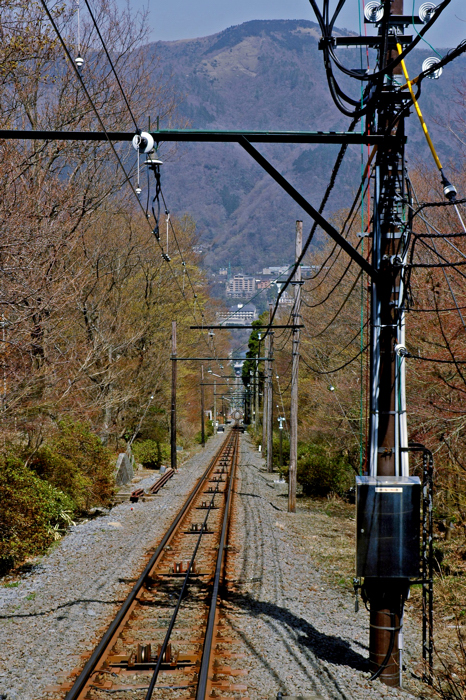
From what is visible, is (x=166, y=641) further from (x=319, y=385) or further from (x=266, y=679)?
(x=319, y=385)

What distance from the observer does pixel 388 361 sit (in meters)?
7.12

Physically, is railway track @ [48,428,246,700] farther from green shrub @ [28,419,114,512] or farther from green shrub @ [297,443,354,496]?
green shrub @ [297,443,354,496]

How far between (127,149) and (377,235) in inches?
823

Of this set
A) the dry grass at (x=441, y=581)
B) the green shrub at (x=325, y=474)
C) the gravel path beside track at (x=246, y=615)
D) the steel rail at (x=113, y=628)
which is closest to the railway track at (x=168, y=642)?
the steel rail at (x=113, y=628)

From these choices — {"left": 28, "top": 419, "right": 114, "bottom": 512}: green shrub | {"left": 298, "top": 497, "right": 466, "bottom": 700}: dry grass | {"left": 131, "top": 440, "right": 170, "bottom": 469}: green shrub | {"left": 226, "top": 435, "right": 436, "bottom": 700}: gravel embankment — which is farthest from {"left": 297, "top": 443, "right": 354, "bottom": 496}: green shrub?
{"left": 131, "top": 440, "right": 170, "bottom": 469}: green shrub

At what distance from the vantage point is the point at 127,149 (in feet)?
86.3

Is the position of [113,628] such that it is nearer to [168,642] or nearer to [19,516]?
[168,642]

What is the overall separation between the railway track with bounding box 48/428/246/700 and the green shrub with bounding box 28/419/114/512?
477cm

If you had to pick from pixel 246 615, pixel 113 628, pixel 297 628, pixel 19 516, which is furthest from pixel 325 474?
pixel 113 628

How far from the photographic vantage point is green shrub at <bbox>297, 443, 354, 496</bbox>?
79.8ft

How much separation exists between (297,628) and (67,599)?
353 centimetres

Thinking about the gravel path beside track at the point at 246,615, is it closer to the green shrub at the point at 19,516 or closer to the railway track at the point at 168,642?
the railway track at the point at 168,642

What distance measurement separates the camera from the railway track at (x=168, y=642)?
21.6 ft

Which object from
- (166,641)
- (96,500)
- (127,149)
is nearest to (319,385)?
(96,500)
